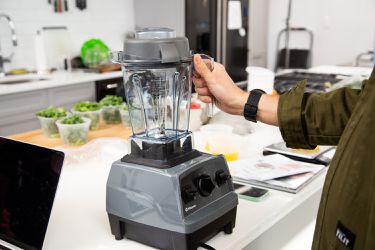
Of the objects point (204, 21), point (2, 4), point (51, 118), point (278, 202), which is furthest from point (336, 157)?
point (204, 21)

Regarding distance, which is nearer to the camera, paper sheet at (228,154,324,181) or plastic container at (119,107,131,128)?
paper sheet at (228,154,324,181)

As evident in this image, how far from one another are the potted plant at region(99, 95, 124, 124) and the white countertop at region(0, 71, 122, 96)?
4.10 feet

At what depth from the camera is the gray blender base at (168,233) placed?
91 centimetres

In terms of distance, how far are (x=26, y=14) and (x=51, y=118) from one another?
7.28 ft

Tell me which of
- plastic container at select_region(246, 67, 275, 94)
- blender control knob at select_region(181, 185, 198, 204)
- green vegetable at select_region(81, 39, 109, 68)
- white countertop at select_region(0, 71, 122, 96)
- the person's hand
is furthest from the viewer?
green vegetable at select_region(81, 39, 109, 68)

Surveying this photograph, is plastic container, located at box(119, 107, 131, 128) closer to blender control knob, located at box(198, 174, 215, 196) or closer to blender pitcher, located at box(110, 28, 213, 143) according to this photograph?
blender pitcher, located at box(110, 28, 213, 143)

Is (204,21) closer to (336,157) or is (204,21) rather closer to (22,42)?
(22,42)

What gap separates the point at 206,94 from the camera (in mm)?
1343

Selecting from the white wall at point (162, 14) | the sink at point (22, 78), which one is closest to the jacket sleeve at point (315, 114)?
the sink at point (22, 78)

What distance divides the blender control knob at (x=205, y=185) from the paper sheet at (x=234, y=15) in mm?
3903

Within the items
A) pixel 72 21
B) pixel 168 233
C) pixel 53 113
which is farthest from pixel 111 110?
pixel 72 21

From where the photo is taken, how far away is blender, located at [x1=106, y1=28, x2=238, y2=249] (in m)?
0.91

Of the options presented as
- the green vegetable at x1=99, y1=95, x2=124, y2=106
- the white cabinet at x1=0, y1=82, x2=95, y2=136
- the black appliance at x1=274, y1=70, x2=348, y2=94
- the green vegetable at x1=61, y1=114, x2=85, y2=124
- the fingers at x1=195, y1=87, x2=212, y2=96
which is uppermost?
the fingers at x1=195, y1=87, x2=212, y2=96

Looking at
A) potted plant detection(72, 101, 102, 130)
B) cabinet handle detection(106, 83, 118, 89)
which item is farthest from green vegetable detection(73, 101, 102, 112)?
cabinet handle detection(106, 83, 118, 89)
